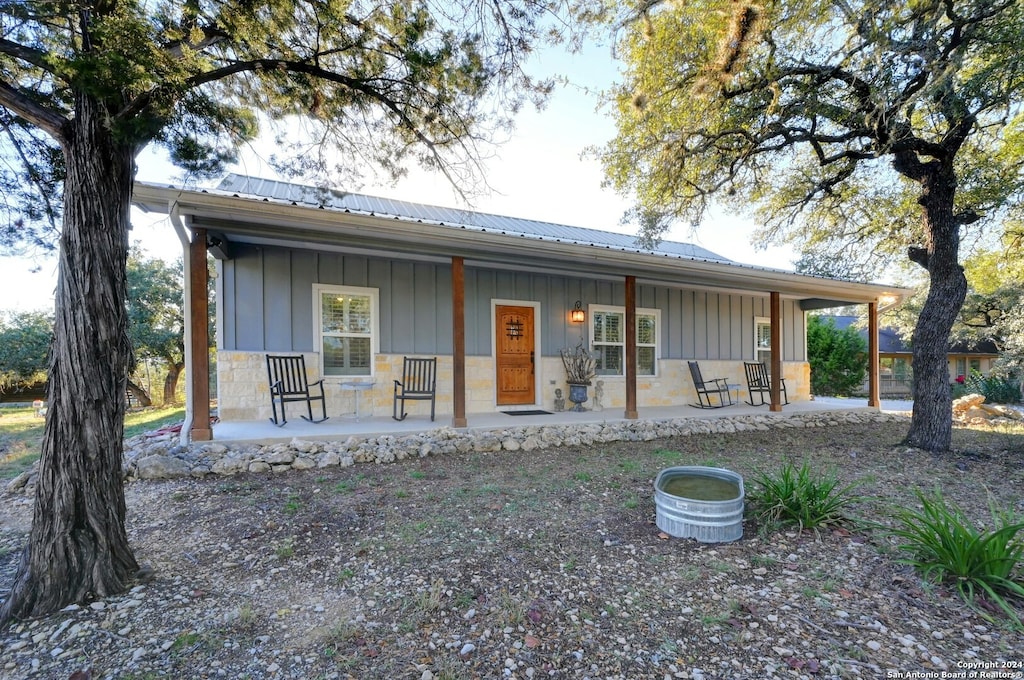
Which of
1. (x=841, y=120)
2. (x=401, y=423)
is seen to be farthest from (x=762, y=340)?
(x=401, y=423)

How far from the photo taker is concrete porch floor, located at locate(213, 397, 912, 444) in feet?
15.0

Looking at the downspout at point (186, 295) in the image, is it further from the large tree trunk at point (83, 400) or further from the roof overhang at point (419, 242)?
the large tree trunk at point (83, 400)

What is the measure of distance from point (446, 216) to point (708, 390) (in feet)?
18.6

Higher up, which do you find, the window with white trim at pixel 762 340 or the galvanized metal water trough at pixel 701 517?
the window with white trim at pixel 762 340

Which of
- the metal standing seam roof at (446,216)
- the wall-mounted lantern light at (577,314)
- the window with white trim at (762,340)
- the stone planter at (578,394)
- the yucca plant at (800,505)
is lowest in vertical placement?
the yucca plant at (800,505)

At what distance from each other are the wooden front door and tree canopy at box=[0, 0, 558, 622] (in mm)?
3481

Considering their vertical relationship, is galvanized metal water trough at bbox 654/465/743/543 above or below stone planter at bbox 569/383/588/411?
below

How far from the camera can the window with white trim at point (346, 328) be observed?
590 centimetres

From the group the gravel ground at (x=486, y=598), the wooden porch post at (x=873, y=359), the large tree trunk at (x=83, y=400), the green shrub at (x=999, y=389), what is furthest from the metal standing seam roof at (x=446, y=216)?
the green shrub at (x=999, y=389)

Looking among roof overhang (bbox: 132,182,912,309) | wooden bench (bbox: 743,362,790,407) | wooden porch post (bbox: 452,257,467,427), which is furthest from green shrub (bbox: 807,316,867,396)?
wooden porch post (bbox: 452,257,467,427)

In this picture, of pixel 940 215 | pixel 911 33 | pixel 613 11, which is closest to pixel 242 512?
pixel 613 11

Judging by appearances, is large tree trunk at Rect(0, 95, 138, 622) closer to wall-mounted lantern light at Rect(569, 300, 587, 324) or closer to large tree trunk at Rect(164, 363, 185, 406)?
wall-mounted lantern light at Rect(569, 300, 587, 324)

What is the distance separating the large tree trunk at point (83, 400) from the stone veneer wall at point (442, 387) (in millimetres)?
3624

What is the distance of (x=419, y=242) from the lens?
4891 mm
